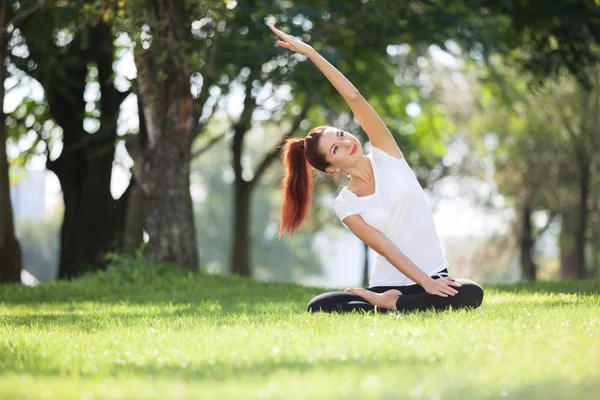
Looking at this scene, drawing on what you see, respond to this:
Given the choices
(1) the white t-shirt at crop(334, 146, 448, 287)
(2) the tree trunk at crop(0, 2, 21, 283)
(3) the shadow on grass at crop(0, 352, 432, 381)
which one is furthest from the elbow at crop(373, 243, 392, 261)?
(2) the tree trunk at crop(0, 2, 21, 283)

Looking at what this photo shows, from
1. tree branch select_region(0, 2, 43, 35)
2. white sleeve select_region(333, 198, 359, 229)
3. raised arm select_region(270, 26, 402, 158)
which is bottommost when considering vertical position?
white sleeve select_region(333, 198, 359, 229)

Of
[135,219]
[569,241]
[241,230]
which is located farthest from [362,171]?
[569,241]

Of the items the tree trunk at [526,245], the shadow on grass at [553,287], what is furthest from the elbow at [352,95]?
the tree trunk at [526,245]

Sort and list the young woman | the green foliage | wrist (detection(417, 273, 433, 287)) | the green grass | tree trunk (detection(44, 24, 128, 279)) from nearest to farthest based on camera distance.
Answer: the green grass → wrist (detection(417, 273, 433, 287)) → the young woman → tree trunk (detection(44, 24, 128, 279)) → the green foliage

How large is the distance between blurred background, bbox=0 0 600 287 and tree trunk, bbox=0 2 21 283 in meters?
0.03

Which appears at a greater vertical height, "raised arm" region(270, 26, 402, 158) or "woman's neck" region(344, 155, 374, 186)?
"raised arm" region(270, 26, 402, 158)

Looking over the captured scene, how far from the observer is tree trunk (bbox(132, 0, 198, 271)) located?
13.2m

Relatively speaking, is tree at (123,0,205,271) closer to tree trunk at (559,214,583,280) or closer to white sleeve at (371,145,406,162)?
white sleeve at (371,145,406,162)

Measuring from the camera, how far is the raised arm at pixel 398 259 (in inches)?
260

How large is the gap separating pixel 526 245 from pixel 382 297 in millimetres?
24210

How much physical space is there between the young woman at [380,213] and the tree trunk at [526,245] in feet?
76.4

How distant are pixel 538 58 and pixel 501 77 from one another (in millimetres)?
1594

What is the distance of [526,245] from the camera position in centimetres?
2991

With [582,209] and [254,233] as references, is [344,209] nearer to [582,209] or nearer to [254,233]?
[582,209]
